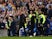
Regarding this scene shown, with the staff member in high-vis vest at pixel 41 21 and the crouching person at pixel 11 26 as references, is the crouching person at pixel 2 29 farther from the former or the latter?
the staff member in high-vis vest at pixel 41 21

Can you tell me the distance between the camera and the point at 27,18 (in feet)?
18.0

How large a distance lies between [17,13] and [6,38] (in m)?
0.79

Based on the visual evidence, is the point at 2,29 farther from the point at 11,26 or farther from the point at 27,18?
the point at 27,18

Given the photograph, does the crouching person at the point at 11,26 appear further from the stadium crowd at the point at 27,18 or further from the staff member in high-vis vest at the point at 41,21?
the staff member in high-vis vest at the point at 41,21

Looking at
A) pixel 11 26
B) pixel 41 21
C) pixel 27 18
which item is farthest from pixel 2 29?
pixel 41 21

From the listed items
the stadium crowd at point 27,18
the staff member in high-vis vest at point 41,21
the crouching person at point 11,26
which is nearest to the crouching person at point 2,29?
the stadium crowd at point 27,18

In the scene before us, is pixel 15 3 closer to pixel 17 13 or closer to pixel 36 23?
pixel 17 13

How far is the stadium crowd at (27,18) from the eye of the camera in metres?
5.46

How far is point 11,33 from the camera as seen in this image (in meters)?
5.46

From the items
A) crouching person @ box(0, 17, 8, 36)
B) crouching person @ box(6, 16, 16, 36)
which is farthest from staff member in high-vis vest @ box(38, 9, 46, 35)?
crouching person @ box(0, 17, 8, 36)

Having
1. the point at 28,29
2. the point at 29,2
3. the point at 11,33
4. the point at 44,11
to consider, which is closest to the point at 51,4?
the point at 44,11

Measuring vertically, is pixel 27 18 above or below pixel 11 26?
above

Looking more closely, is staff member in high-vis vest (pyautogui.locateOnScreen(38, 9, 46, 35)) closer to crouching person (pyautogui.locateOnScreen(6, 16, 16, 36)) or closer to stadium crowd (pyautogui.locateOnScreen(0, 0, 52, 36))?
stadium crowd (pyautogui.locateOnScreen(0, 0, 52, 36))

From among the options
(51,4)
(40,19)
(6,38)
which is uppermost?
(51,4)
